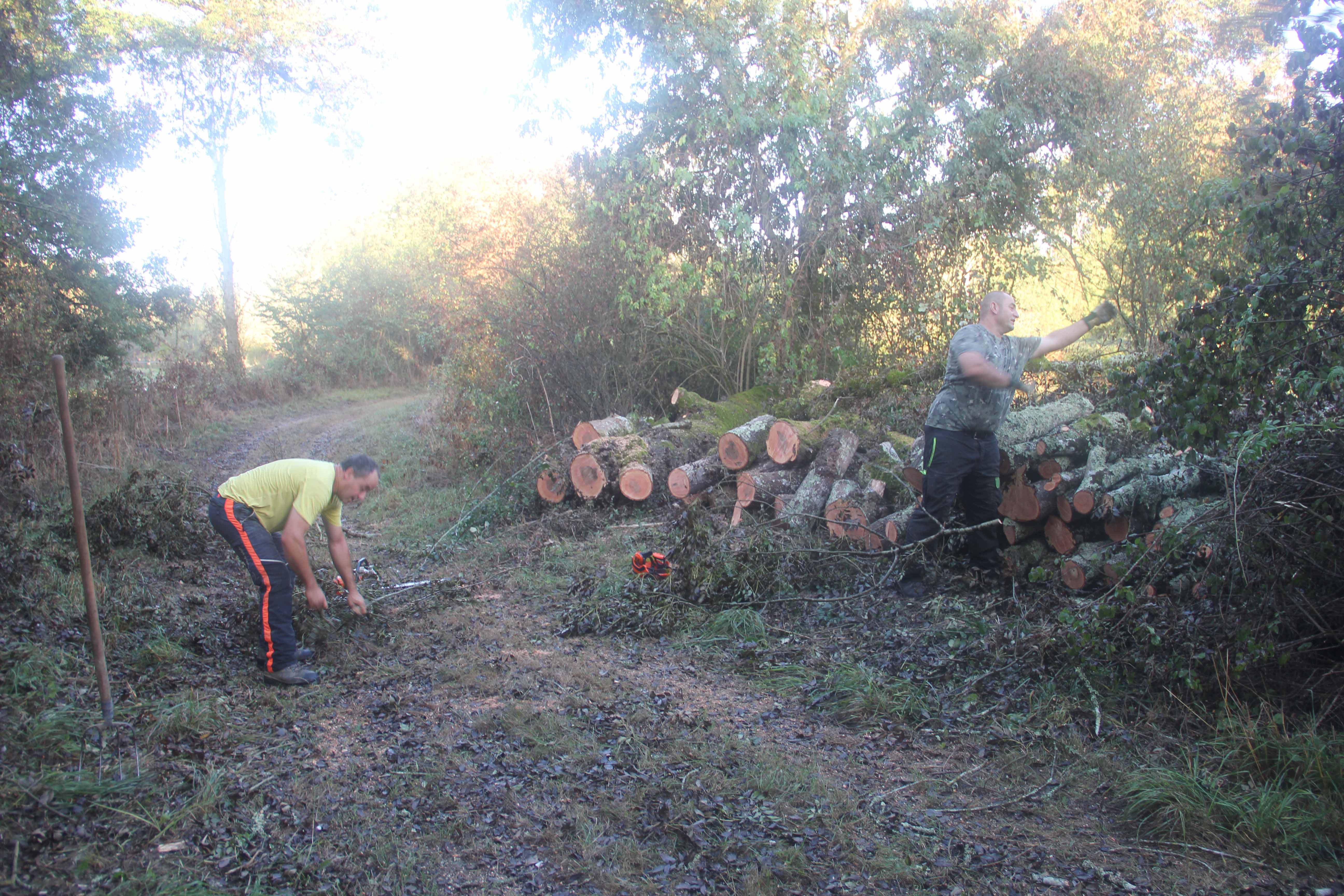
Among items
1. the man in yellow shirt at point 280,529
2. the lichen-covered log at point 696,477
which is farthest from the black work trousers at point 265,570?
the lichen-covered log at point 696,477

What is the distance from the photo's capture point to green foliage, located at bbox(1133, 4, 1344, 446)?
3.45 m

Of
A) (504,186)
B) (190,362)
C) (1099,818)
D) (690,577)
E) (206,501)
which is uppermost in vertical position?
(504,186)

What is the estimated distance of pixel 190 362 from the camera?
50.1 feet

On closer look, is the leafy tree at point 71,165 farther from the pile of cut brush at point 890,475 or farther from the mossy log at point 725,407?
the mossy log at point 725,407

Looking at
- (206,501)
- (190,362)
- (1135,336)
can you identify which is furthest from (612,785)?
(190,362)

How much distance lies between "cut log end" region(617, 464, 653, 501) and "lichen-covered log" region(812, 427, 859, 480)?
1.64 m

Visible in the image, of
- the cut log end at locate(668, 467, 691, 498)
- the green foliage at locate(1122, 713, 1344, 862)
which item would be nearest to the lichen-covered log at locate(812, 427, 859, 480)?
the cut log end at locate(668, 467, 691, 498)

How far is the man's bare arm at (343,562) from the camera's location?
173 inches

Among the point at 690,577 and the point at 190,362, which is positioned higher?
the point at 190,362

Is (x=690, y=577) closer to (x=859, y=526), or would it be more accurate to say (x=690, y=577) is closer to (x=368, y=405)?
(x=859, y=526)

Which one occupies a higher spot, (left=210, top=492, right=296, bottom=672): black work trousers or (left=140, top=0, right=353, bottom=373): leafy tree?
(left=140, top=0, right=353, bottom=373): leafy tree

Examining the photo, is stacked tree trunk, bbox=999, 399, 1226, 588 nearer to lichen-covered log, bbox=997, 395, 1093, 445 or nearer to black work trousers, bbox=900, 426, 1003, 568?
lichen-covered log, bbox=997, 395, 1093, 445

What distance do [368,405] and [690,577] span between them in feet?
52.6

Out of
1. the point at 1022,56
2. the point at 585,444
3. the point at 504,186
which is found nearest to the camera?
the point at 585,444
